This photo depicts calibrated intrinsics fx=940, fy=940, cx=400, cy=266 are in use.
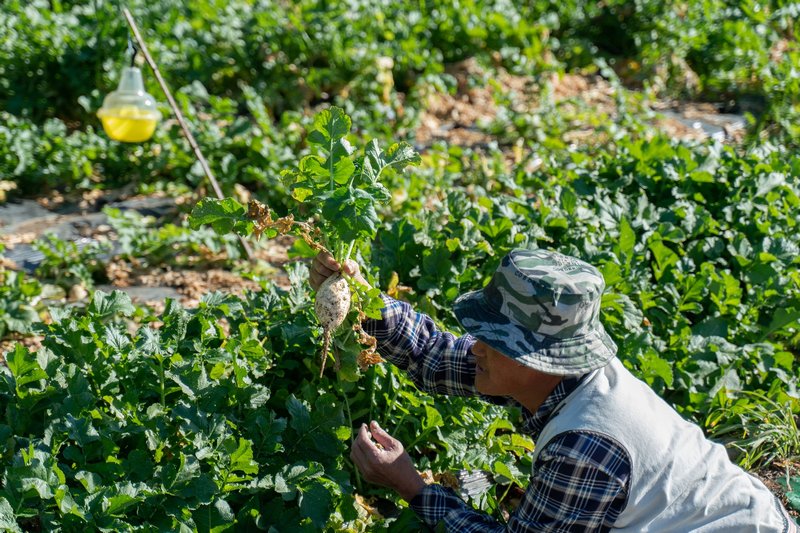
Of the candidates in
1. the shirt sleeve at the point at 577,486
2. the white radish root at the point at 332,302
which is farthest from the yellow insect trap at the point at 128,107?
the shirt sleeve at the point at 577,486

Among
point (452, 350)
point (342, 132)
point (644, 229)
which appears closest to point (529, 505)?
point (452, 350)

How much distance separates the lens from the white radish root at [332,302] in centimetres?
268

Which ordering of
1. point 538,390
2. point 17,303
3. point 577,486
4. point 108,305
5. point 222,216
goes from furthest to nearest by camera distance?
point 17,303 < point 108,305 < point 222,216 < point 538,390 < point 577,486

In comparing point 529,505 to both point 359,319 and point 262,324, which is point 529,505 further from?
point 262,324

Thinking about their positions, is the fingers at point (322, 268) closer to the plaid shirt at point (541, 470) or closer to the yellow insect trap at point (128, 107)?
the plaid shirt at point (541, 470)

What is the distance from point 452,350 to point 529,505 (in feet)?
2.31

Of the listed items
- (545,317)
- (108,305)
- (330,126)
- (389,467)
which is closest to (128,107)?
(108,305)

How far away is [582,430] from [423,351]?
0.79 m

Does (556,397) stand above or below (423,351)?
above

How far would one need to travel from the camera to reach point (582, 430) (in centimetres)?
230

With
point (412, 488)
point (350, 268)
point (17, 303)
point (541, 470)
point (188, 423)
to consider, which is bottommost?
point (17, 303)

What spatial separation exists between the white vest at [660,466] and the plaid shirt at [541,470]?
0.12 ft

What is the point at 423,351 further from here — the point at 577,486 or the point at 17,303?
the point at 17,303

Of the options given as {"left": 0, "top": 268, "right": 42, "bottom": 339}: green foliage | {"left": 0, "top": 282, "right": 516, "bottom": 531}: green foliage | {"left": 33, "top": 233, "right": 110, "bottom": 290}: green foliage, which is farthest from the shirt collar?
{"left": 33, "top": 233, "right": 110, "bottom": 290}: green foliage
